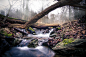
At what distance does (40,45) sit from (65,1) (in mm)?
4375

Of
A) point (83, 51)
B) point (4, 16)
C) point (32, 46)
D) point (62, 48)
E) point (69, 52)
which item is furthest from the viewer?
point (32, 46)

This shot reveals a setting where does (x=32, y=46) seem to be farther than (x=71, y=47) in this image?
Yes

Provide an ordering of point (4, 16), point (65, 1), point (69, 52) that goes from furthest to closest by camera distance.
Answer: point (4, 16)
point (65, 1)
point (69, 52)

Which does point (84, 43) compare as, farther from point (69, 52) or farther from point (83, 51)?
point (69, 52)

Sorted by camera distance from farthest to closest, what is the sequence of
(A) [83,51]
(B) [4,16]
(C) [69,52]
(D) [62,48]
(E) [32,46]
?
(E) [32,46], (B) [4,16], (D) [62,48], (C) [69,52], (A) [83,51]

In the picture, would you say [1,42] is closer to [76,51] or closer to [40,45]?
[40,45]

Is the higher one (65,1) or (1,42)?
(65,1)

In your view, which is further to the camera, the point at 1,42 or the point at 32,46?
the point at 32,46

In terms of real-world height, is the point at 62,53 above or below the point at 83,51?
below

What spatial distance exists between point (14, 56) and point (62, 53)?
3441 mm

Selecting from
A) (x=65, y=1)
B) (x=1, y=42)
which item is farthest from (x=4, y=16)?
(x=65, y=1)

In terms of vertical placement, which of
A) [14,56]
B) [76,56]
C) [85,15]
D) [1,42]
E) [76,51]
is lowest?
[14,56]

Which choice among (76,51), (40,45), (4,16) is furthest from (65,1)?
(4,16)

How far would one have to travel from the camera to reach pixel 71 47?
298cm
